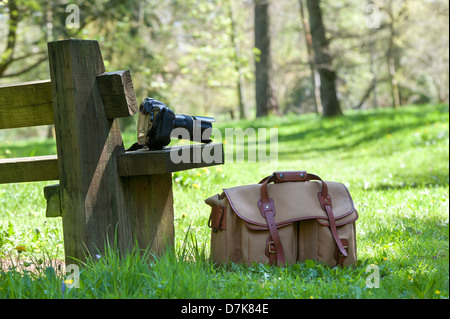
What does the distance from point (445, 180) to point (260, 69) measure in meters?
11.8

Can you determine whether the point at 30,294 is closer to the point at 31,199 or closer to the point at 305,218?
the point at 305,218

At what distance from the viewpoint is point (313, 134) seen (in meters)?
11.6

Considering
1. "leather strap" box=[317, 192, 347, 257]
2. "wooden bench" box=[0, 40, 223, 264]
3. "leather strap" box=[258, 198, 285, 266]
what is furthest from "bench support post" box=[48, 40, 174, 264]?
"leather strap" box=[317, 192, 347, 257]

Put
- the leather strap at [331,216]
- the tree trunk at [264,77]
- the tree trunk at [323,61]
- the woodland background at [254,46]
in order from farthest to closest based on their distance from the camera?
the tree trunk at [264,77] < the tree trunk at [323,61] < the woodland background at [254,46] < the leather strap at [331,216]

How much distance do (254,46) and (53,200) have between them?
743 inches

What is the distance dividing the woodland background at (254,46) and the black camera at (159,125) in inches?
202

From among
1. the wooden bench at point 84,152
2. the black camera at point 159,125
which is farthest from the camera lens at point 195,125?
the wooden bench at point 84,152

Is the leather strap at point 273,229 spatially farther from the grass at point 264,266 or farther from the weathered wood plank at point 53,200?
the weathered wood plank at point 53,200

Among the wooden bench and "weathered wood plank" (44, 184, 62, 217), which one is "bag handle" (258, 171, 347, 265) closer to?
the wooden bench

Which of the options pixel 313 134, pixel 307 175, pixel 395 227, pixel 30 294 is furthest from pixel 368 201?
pixel 313 134

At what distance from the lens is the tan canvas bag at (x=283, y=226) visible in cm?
272

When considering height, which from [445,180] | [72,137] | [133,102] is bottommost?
[445,180]

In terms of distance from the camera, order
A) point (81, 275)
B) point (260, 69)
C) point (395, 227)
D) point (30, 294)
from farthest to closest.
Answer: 1. point (260, 69)
2. point (395, 227)
3. point (81, 275)
4. point (30, 294)

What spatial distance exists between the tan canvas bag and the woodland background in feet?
17.7
